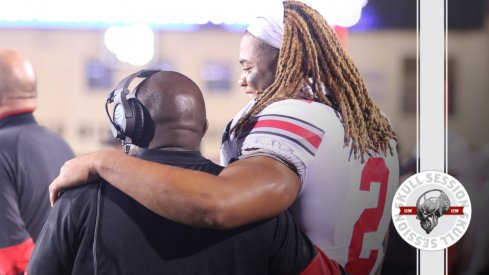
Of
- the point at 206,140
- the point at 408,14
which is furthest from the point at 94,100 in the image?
the point at 408,14

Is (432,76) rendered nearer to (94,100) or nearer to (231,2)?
(231,2)

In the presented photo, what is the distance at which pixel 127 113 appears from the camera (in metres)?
2.04

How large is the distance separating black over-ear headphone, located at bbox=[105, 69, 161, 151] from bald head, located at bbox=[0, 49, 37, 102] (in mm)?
308

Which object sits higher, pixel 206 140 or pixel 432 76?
pixel 432 76

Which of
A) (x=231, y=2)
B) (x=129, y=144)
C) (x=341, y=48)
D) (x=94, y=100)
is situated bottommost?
(x=129, y=144)

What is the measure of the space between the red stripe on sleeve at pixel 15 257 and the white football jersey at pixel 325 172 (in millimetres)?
747

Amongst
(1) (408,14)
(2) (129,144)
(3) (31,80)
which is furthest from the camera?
(1) (408,14)

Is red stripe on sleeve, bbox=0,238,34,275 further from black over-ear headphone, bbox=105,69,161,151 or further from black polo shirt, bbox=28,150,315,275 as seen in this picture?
black over-ear headphone, bbox=105,69,161,151

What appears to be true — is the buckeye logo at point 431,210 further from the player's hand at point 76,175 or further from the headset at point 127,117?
the player's hand at point 76,175

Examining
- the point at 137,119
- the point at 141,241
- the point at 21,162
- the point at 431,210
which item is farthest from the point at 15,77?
the point at 431,210

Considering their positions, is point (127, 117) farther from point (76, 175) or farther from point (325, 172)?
point (325, 172)

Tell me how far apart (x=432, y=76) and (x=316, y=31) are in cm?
50

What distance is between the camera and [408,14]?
2406 millimetres

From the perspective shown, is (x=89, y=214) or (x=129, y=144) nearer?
(x=89, y=214)
